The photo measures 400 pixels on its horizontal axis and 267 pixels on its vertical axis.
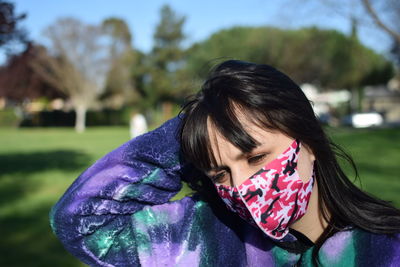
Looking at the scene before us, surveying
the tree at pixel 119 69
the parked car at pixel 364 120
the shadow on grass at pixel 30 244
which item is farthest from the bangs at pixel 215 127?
the tree at pixel 119 69

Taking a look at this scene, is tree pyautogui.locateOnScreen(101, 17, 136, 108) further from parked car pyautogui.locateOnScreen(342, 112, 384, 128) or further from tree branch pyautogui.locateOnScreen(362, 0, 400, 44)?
tree branch pyautogui.locateOnScreen(362, 0, 400, 44)

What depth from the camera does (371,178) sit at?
29.9ft

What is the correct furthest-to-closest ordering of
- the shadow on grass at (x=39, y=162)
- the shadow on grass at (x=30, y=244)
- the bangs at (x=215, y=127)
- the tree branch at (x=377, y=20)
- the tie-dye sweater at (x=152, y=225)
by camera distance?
the tree branch at (x=377, y=20), the shadow on grass at (x=39, y=162), the shadow on grass at (x=30, y=244), the tie-dye sweater at (x=152, y=225), the bangs at (x=215, y=127)

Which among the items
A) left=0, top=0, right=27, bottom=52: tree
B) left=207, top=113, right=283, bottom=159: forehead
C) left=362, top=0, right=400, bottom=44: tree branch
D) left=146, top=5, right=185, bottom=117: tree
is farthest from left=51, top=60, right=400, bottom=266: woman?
left=146, top=5, right=185, bottom=117: tree

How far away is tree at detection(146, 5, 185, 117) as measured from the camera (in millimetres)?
51188

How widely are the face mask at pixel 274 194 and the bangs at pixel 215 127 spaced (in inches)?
4.3

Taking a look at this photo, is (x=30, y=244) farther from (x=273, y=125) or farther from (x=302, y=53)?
(x=302, y=53)

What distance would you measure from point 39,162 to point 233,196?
1308 centimetres

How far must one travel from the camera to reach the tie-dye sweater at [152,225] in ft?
4.98

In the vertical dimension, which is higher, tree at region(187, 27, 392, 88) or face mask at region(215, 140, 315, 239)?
tree at region(187, 27, 392, 88)

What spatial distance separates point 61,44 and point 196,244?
4174 centimetres

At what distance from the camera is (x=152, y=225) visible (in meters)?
1.57

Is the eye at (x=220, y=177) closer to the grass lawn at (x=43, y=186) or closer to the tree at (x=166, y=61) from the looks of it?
the grass lawn at (x=43, y=186)

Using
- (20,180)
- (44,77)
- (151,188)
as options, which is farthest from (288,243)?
(44,77)
